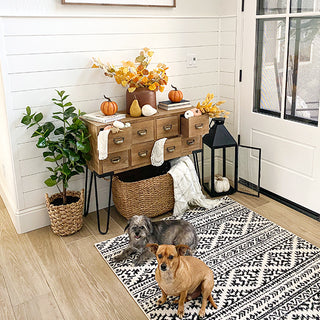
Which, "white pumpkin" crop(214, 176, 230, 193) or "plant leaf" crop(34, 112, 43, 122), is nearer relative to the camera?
"plant leaf" crop(34, 112, 43, 122)

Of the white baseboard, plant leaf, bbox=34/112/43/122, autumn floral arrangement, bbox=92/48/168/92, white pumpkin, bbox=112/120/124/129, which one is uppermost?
autumn floral arrangement, bbox=92/48/168/92

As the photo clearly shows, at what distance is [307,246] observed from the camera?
2.62 m

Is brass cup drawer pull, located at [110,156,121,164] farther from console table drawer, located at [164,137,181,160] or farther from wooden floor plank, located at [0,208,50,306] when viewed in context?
wooden floor plank, located at [0,208,50,306]

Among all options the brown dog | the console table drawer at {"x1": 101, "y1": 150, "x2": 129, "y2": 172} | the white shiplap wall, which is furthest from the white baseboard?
the brown dog

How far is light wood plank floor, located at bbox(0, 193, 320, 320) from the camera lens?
2113 mm

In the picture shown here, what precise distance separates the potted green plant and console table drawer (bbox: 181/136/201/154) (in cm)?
76

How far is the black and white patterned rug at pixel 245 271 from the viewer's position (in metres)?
2.07

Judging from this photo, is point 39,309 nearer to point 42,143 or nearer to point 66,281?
point 66,281

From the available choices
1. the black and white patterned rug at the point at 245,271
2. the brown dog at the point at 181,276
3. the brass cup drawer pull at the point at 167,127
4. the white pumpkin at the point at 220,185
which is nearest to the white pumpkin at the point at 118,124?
the brass cup drawer pull at the point at 167,127

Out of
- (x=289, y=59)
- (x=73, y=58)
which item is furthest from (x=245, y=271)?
(x=73, y=58)

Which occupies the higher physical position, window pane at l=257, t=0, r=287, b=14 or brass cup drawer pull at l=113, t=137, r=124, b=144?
window pane at l=257, t=0, r=287, b=14

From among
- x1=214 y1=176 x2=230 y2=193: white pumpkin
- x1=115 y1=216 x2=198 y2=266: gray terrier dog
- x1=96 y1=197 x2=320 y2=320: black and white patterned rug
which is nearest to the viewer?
x1=96 y1=197 x2=320 y2=320: black and white patterned rug

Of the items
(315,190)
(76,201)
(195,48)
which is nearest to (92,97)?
(76,201)

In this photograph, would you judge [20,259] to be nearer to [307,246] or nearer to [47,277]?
[47,277]
